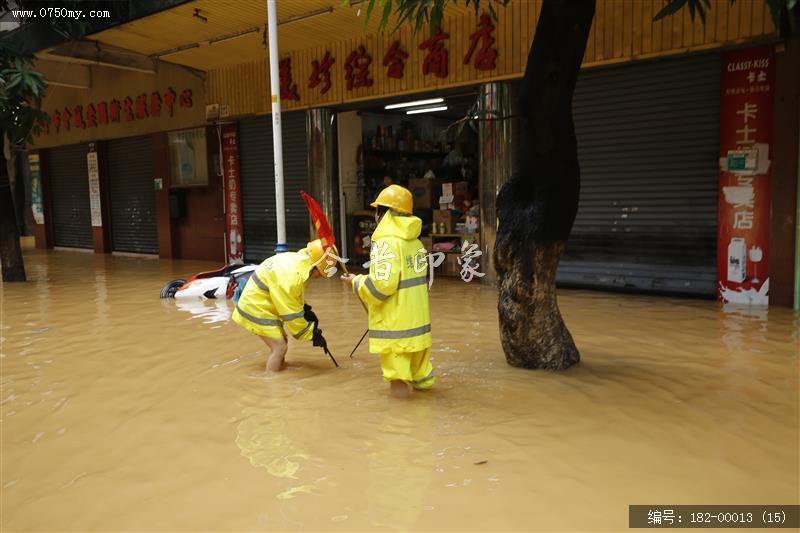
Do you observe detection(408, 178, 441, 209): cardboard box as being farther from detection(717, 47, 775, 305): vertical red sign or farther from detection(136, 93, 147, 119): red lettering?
detection(136, 93, 147, 119): red lettering

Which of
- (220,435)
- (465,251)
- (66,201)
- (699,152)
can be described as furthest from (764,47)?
(66,201)

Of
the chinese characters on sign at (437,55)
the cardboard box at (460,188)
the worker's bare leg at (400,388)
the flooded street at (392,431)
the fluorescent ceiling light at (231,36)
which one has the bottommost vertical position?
the flooded street at (392,431)

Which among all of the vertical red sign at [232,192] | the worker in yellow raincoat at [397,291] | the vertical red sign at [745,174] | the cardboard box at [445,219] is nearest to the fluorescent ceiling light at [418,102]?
the cardboard box at [445,219]

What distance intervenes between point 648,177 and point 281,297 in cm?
558

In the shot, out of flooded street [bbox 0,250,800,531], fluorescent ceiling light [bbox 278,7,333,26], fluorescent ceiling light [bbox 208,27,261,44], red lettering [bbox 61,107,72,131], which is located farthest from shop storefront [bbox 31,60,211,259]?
flooded street [bbox 0,250,800,531]

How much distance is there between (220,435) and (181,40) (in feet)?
33.5

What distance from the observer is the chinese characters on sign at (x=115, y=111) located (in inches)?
593

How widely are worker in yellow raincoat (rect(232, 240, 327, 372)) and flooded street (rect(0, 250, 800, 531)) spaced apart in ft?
1.31

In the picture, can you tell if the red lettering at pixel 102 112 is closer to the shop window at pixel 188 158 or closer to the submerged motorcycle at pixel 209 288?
the shop window at pixel 188 158

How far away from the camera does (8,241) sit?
1198 cm

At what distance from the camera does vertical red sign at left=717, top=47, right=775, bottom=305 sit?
7547 mm

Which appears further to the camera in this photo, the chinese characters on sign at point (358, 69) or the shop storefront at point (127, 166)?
the shop storefront at point (127, 166)

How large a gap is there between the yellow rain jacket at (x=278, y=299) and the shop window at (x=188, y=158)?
33.8 ft

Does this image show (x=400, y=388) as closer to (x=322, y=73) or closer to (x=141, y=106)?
(x=322, y=73)
